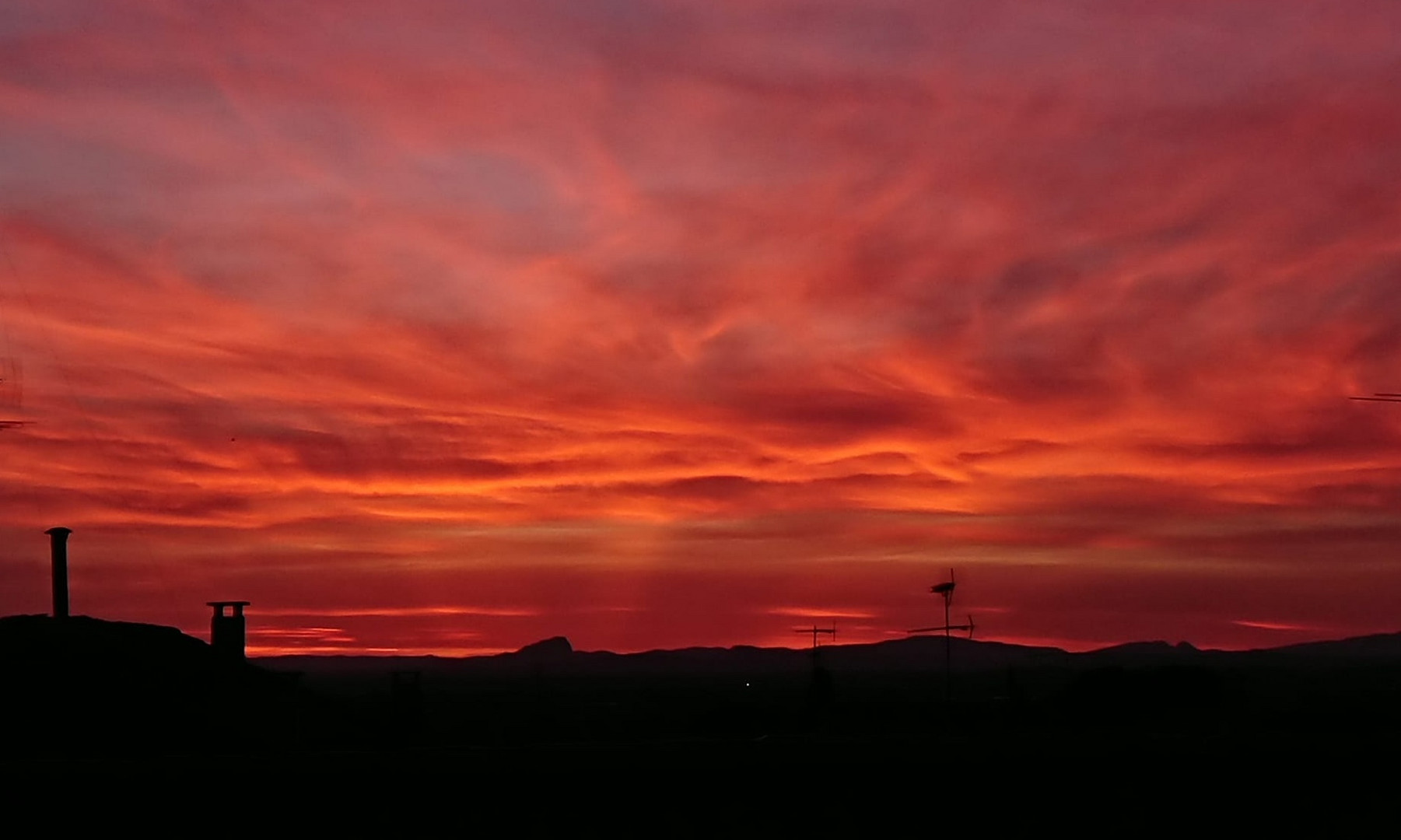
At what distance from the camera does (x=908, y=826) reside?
90.8ft

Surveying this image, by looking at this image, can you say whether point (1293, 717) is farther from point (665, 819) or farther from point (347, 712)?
point (665, 819)

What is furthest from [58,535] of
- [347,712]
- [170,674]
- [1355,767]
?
[1355,767]

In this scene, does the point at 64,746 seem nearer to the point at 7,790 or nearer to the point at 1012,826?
the point at 7,790

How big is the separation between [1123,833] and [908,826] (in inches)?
156

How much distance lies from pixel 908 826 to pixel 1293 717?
105 ft

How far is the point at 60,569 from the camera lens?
175ft

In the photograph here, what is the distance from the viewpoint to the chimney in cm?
5306

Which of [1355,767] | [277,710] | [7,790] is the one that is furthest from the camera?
[277,710]

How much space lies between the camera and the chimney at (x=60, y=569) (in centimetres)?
5306

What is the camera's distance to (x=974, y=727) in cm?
6016

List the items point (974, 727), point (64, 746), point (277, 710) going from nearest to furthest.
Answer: point (64, 746), point (277, 710), point (974, 727)

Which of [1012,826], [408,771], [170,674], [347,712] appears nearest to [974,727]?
[347,712]

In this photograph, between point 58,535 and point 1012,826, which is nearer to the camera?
point 1012,826

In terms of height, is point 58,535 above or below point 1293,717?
above
